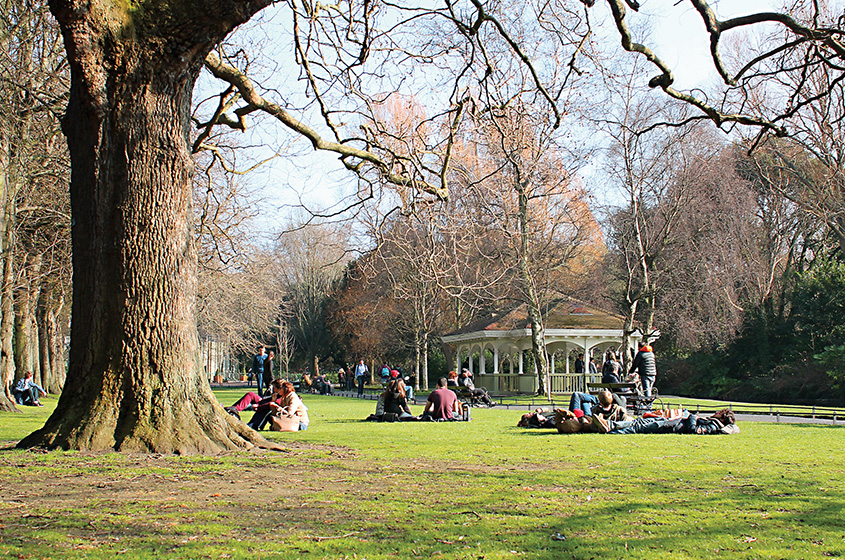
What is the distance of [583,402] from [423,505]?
999 centimetres

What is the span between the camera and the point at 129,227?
7.91 m

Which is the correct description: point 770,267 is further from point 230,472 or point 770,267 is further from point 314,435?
point 230,472

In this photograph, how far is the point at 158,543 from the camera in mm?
4211

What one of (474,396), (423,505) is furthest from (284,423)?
(474,396)

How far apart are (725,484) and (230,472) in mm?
4260

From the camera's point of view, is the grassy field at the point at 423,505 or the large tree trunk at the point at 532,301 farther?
the large tree trunk at the point at 532,301

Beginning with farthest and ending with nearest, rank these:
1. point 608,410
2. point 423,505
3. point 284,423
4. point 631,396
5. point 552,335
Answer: point 552,335 → point 631,396 → point 608,410 → point 284,423 → point 423,505

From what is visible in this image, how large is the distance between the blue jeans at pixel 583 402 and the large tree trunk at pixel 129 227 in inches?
321

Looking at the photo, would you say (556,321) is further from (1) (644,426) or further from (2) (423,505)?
(2) (423,505)

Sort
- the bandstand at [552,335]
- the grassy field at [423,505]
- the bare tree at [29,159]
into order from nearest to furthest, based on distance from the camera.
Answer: the grassy field at [423,505]
the bare tree at [29,159]
the bandstand at [552,335]

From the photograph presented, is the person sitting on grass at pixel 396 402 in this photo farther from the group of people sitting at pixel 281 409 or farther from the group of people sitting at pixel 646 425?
the group of people sitting at pixel 646 425

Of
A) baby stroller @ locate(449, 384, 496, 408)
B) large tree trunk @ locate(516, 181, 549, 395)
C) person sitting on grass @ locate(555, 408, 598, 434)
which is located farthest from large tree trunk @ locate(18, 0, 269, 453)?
large tree trunk @ locate(516, 181, 549, 395)

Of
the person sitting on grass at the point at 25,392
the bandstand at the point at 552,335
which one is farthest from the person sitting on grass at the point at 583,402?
the bandstand at the point at 552,335

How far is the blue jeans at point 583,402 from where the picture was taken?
14.6m
